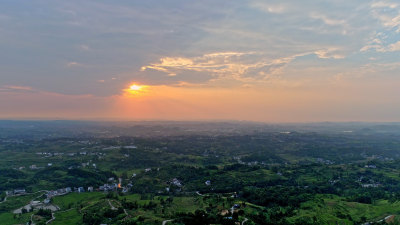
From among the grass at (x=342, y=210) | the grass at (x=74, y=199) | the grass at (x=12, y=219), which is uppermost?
the grass at (x=342, y=210)

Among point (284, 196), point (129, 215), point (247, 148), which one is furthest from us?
point (247, 148)

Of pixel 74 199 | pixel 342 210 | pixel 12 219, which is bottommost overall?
pixel 74 199

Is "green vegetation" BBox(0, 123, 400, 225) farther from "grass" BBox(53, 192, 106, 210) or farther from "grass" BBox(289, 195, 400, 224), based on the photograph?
"grass" BBox(53, 192, 106, 210)

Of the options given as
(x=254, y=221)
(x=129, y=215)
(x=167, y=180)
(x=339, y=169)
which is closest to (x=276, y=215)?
(x=254, y=221)

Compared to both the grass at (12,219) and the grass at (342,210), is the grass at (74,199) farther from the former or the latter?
the grass at (342,210)

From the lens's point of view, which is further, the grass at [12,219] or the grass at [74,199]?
the grass at [74,199]

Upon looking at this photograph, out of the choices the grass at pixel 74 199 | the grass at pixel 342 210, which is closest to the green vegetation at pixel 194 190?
the grass at pixel 342 210

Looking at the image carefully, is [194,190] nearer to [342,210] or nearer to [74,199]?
[74,199]

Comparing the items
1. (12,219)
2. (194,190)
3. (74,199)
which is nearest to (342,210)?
(194,190)

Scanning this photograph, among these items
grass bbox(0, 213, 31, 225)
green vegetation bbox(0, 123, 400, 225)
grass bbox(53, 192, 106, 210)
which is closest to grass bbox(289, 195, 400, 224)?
green vegetation bbox(0, 123, 400, 225)

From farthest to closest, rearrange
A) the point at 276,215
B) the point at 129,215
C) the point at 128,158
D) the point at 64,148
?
the point at 64,148 < the point at 128,158 < the point at 129,215 < the point at 276,215

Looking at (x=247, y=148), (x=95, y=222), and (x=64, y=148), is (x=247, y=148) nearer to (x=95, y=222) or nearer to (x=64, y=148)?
(x=64, y=148)
